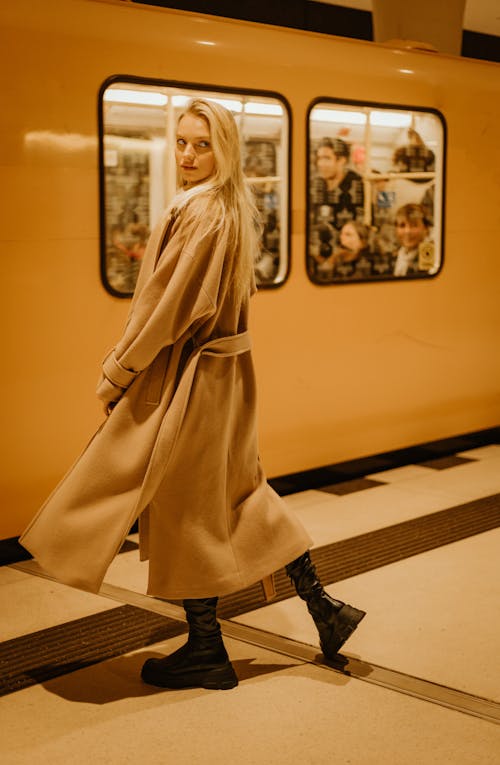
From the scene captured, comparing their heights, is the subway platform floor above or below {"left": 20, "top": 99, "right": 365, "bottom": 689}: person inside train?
below

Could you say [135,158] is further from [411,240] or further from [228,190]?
[411,240]

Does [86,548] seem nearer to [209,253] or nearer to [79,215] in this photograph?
[209,253]

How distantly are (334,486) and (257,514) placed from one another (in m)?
2.76

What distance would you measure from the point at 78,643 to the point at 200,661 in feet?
1.90

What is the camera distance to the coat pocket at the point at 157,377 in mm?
3322

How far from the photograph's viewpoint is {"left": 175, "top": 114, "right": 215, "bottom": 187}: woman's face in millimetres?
3369

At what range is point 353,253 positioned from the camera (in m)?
6.20

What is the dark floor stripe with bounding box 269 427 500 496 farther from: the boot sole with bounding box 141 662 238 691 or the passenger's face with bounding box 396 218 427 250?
the boot sole with bounding box 141 662 238 691

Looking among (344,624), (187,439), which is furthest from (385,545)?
(187,439)

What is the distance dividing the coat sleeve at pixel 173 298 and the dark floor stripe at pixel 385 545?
1.29 meters

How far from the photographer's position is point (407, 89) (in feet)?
21.0

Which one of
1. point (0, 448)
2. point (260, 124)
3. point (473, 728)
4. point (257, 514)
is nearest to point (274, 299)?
point (260, 124)

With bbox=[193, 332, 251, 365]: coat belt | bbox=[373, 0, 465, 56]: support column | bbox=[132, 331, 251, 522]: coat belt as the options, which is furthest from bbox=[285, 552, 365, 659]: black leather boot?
bbox=[373, 0, 465, 56]: support column

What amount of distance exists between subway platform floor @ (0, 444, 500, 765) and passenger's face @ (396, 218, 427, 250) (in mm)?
1907
